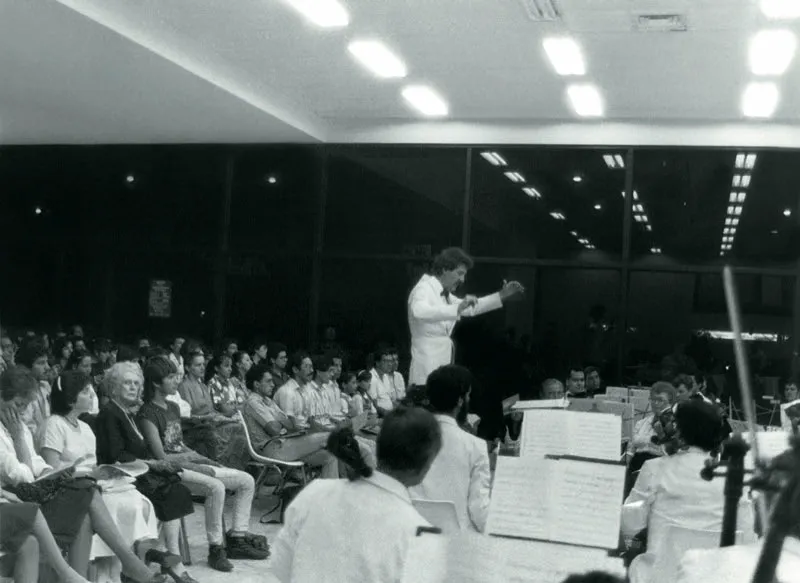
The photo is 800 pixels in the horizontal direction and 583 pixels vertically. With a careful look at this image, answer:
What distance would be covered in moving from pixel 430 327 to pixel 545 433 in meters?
2.06

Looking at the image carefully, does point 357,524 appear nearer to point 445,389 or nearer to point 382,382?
point 445,389

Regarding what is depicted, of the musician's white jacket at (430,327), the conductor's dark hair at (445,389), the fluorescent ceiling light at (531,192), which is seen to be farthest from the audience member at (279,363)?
the conductor's dark hair at (445,389)

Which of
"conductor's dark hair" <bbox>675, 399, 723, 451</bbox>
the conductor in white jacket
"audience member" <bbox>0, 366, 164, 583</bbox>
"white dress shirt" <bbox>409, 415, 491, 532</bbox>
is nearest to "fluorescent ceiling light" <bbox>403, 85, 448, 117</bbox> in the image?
the conductor in white jacket

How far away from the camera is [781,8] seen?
7.14 meters

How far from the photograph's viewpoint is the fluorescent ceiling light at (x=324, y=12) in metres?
7.57

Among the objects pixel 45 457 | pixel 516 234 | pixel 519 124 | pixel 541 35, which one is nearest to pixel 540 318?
pixel 516 234

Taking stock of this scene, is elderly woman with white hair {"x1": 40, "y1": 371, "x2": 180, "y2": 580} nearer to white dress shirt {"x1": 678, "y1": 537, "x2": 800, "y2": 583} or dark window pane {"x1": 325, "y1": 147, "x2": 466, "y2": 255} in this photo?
white dress shirt {"x1": 678, "y1": 537, "x2": 800, "y2": 583}

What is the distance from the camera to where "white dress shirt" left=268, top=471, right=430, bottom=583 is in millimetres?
2436

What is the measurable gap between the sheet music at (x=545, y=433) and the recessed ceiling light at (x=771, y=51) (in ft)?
16.3

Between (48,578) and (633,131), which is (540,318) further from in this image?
(48,578)

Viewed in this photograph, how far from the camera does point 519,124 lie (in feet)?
37.0

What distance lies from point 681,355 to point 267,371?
4.89 metres

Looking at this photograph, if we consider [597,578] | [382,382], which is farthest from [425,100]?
[597,578]

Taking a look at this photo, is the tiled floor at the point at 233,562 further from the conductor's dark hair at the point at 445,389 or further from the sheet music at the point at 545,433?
the sheet music at the point at 545,433
